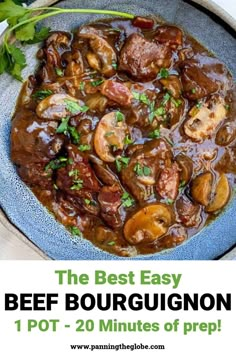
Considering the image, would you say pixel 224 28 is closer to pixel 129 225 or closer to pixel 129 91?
pixel 129 91

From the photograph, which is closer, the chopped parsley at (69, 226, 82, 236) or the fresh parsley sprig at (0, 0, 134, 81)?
the fresh parsley sprig at (0, 0, 134, 81)

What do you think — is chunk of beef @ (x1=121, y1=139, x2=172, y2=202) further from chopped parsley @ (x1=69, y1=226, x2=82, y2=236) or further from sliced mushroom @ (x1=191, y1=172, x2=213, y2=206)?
chopped parsley @ (x1=69, y1=226, x2=82, y2=236)

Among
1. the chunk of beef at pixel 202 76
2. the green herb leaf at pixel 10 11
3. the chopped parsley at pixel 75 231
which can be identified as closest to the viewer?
the green herb leaf at pixel 10 11

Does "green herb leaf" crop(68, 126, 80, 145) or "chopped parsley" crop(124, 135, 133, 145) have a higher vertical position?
"chopped parsley" crop(124, 135, 133, 145)

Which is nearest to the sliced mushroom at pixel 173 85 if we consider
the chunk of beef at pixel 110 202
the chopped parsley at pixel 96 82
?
the chopped parsley at pixel 96 82

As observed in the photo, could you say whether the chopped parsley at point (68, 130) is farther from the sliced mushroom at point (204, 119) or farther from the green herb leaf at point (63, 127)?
the sliced mushroom at point (204, 119)

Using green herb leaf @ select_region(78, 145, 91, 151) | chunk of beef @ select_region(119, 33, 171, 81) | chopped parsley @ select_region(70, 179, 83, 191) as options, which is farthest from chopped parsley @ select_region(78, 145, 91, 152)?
chunk of beef @ select_region(119, 33, 171, 81)
